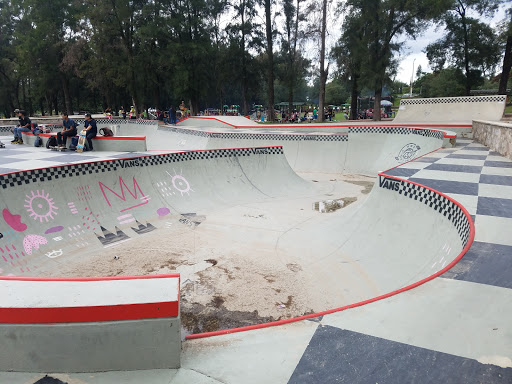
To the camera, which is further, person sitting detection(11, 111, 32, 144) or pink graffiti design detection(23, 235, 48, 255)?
person sitting detection(11, 111, 32, 144)

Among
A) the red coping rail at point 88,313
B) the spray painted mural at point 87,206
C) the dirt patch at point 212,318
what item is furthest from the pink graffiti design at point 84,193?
the red coping rail at point 88,313

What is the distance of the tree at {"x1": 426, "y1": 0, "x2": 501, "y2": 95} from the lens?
83.7ft

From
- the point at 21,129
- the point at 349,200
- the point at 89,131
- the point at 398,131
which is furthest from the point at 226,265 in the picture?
the point at 21,129

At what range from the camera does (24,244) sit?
20.5 ft

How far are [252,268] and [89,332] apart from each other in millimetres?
4144

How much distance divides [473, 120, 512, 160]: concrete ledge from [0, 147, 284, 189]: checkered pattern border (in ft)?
22.8

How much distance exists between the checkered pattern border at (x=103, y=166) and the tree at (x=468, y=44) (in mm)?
23653

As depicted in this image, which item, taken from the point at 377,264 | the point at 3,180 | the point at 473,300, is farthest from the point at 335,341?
the point at 3,180

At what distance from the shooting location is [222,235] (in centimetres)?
752

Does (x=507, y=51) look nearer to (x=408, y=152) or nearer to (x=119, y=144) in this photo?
(x=408, y=152)

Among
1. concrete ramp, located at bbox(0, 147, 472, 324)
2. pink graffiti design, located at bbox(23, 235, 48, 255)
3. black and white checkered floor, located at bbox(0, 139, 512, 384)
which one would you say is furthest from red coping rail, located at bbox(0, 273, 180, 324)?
pink graffiti design, located at bbox(23, 235, 48, 255)

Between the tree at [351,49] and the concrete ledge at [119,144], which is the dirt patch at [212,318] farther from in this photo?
the tree at [351,49]

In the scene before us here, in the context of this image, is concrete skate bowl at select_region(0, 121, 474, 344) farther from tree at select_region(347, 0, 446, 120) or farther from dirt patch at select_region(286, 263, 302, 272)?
tree at select_region(347, 0, 446, 120)

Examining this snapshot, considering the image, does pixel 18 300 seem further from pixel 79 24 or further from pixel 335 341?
pixel 79 24
